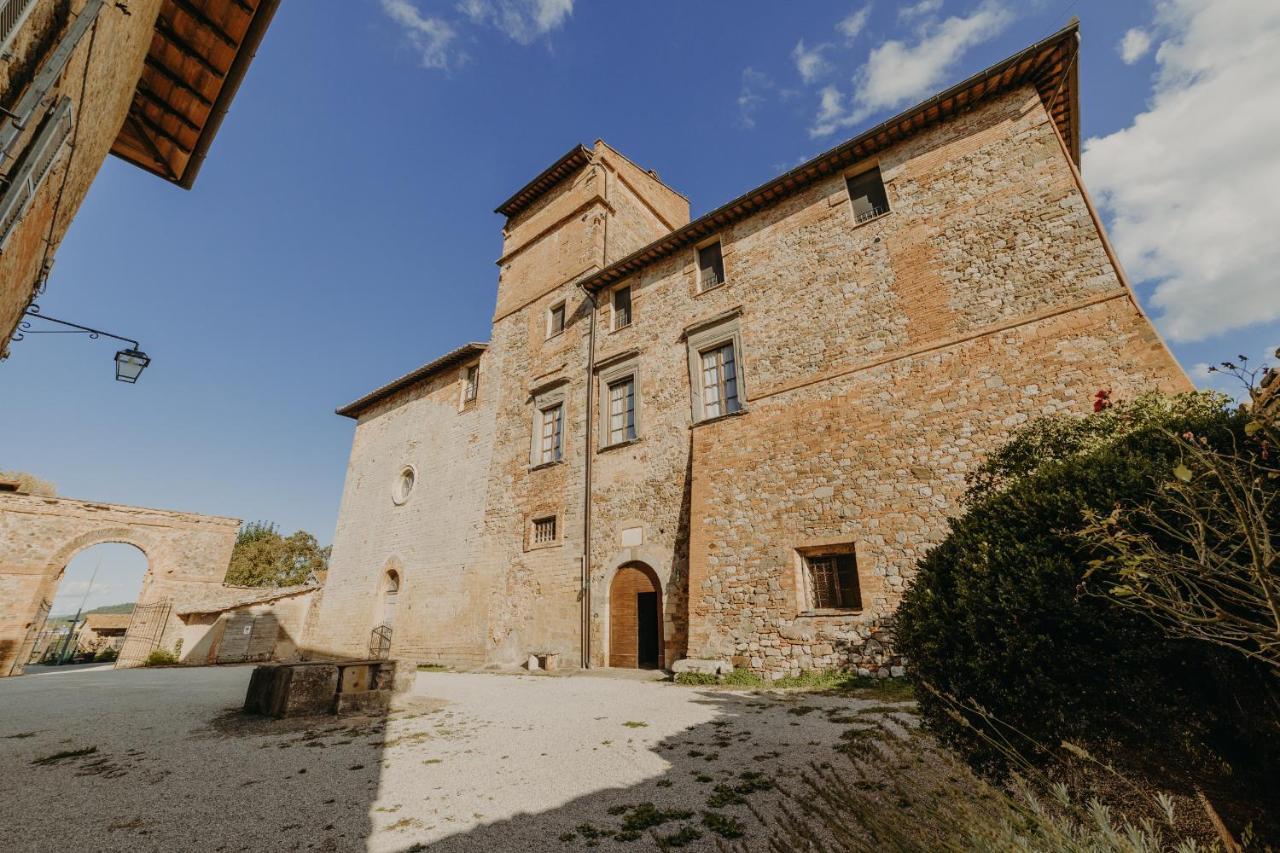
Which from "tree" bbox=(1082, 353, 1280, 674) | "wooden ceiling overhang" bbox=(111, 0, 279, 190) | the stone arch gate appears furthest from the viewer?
the stone arch gate

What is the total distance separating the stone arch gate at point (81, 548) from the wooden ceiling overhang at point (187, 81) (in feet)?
55.7

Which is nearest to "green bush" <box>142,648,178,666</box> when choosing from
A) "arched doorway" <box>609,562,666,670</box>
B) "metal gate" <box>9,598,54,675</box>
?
"metal gate" <box>9,598,54,675</box>

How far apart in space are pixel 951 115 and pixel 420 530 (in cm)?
1761

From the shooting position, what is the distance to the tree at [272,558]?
3584cm

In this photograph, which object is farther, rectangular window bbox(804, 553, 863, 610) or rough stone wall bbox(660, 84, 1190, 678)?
rectangular window bbox(804, 553, 863, 610)

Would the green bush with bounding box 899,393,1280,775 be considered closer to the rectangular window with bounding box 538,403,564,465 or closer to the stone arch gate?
the rectangular window with bounding box 538,403,564,465

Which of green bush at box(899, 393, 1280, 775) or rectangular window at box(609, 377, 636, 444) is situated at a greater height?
rectangular window at box(609, 377, 636, 444)

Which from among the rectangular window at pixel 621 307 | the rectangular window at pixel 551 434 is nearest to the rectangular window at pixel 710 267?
the rectangular window at pixel 621 307

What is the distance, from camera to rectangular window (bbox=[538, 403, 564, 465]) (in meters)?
14.5

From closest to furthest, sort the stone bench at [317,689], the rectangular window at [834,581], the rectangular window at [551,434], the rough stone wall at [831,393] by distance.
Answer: the stone bench at [317,689], the rough stone wall at [831,393], the rectangular window at [834,581], the rectangular window at [551,434]

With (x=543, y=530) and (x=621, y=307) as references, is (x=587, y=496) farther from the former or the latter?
(x=621, y=307)

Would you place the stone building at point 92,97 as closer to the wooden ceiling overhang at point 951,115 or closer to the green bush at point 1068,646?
the green bush at point 1068,646

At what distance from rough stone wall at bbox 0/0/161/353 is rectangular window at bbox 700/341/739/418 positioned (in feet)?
32.1

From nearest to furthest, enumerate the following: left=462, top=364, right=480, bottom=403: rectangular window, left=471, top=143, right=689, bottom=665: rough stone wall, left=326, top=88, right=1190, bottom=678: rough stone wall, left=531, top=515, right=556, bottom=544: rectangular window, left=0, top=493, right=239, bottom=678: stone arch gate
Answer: left=326, top=88, right=1190, bottom=678: rough stone wall
left=471, top=143, right=689, bottom=665: rough stone wall
left=531, top=515, right=556, bottom=544: rectangular window
left=0, top=493, right=239, bottom=678: stone arch gate
left=462, top=364, right=480, bottom=403: rectangular window
